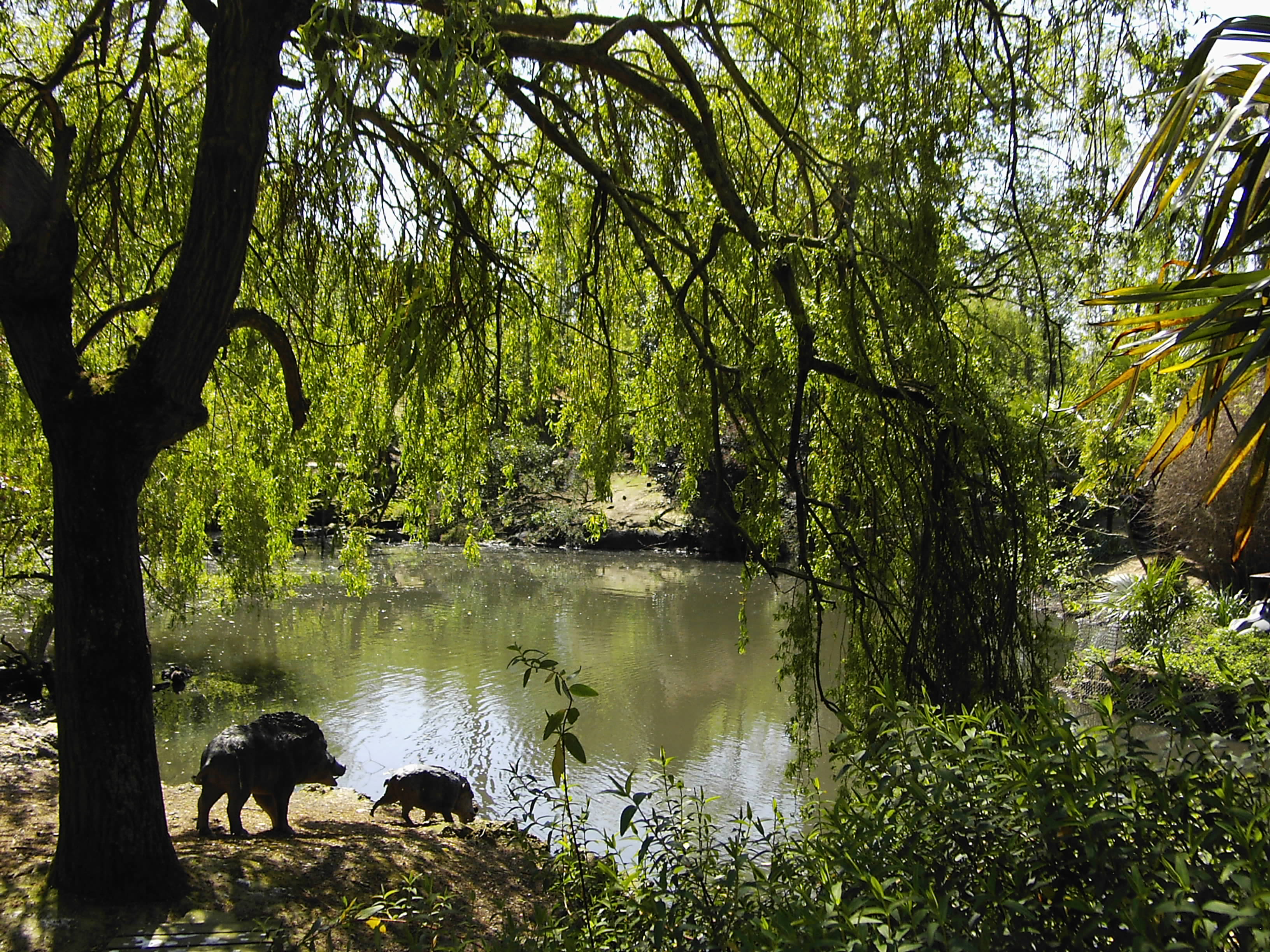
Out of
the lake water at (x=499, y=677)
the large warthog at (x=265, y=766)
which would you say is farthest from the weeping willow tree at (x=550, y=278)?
the lake water at (x=499, y=677)

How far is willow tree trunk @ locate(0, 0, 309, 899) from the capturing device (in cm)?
339

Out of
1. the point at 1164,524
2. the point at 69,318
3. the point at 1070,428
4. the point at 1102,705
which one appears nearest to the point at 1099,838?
the point at 1102,705

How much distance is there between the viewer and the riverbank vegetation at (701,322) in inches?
85.7

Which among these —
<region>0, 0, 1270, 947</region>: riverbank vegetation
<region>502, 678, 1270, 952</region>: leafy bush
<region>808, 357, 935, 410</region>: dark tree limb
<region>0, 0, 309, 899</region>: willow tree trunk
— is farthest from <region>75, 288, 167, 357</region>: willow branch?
<region>502, 678, 1270, 952</region>: leafy bush

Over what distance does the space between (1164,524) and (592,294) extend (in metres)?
10.8

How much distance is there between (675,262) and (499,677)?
6.51 m

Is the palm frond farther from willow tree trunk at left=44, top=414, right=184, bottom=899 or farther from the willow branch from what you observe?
the willow branch

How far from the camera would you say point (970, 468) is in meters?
3.26

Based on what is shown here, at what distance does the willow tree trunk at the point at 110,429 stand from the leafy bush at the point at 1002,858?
6.81 ft

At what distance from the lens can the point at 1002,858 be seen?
1.68 meters

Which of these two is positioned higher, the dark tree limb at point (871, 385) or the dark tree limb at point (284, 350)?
the dark tree limb at point (284, 350)

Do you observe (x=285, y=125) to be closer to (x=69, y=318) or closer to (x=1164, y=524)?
(x=69, y=318)

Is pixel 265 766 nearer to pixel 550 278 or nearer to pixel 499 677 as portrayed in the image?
pixel 550 278

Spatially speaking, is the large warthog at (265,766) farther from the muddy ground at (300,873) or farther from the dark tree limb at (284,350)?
the dark tree limb at (284,350)
